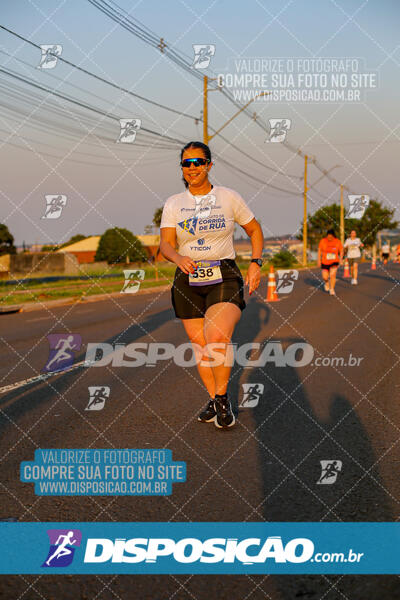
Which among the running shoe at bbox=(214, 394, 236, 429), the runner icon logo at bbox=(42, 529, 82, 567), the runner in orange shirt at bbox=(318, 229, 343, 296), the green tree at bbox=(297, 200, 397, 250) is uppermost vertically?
the green tree at bbox=(297, 200, 397, 250)

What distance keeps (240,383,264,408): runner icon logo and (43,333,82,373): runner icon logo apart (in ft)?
8.11

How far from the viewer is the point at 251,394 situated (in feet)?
19.9

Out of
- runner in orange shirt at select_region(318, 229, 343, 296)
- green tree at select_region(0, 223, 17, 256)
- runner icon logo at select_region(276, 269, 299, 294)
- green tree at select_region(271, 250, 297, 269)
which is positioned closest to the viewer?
runner in orange shirt at select_region(318, 229, 343, 296)

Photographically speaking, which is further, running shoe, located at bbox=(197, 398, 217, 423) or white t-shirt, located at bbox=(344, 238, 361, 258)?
white t-shirt, located at bbox=(344, 238, 361, 258)

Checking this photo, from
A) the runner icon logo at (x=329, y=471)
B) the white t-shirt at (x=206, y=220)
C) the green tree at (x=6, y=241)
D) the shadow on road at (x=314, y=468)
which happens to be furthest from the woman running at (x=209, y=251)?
the green tree at (x=6, y=241)

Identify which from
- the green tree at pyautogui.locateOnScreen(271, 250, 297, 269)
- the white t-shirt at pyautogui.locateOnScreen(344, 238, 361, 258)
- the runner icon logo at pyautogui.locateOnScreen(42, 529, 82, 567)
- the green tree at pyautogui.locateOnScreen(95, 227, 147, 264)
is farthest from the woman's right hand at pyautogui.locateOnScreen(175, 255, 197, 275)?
the green tree at pyautogui.locateOnScreen(95, 227, 147, 264)

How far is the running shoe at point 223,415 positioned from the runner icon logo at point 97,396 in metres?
1.26

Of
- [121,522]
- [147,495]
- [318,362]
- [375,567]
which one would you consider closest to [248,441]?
[147,495]

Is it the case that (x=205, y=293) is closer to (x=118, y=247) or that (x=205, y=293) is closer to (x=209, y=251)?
(x=209, y=251)

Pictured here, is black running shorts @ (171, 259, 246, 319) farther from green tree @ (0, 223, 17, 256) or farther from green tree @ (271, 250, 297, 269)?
green tree @ (0, 223, 17, 256)

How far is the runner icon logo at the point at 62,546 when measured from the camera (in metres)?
2.87

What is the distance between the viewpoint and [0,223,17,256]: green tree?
9669cm

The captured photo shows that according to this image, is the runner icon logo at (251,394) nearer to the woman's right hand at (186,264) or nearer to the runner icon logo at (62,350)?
the woman's right hand at (186,264)

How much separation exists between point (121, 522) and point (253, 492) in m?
0.80
